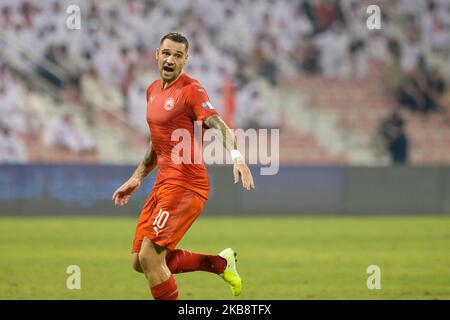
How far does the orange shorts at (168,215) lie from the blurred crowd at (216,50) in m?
14.3

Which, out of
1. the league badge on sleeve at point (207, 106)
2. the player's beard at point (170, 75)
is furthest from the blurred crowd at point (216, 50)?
the league badge on sleeve at point (207, 106)

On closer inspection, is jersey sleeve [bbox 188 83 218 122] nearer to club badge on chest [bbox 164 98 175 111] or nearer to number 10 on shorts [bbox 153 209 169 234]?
club badge on chest [bbox 164 98 175 111]

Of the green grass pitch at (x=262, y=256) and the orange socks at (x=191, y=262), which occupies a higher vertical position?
the orange socks at (x=191, y=262)

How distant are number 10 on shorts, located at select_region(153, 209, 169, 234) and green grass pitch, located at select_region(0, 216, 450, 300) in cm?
229

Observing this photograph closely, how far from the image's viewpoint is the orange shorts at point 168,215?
24.4 feet

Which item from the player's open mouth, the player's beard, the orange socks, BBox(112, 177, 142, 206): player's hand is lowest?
the orange socks

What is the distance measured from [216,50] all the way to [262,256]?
1095cm

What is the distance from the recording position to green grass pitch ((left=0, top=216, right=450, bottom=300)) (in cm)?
1005

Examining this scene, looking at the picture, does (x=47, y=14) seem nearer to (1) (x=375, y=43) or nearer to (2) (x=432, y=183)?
(1) (x=375, y=43)

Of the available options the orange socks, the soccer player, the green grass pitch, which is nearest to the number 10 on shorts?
the soccer player

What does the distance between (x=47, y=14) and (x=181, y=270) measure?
16.5 meters

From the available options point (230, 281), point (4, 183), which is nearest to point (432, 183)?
point (4, 183)

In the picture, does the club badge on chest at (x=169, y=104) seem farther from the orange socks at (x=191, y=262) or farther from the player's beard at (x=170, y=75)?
the orange socks at (x=191, y=262)

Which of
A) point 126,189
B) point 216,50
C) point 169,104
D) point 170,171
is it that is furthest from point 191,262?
point 216,50
